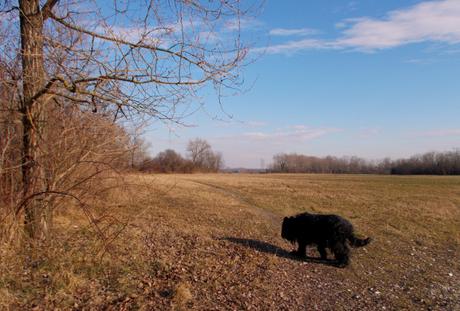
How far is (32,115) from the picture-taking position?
6.00 m

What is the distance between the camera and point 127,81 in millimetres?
5777

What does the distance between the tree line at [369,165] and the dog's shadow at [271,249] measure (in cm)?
10938

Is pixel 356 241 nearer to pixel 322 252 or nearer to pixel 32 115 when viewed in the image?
pixel 322 252

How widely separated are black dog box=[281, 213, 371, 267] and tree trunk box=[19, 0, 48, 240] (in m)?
5.13

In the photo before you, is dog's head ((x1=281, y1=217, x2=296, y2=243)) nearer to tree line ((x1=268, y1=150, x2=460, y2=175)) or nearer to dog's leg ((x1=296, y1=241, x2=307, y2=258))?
dog's leg ((x1=296, y1=241, x2=307, y2=258))

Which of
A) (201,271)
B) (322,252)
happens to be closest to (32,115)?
(201,271)

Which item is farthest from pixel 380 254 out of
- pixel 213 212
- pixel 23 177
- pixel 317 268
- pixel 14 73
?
pixel 14 73

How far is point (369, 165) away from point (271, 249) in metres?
145

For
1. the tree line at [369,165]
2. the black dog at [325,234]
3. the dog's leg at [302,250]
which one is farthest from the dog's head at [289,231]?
the tree line at [369,165]

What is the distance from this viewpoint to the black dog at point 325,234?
8.09 meters

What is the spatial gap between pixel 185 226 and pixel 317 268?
12.9 feet

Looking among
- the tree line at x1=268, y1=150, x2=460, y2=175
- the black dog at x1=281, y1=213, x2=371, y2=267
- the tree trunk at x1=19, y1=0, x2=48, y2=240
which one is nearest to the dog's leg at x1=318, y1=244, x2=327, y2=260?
the black dog at x1=281, y1=213, x2=371, y2=267

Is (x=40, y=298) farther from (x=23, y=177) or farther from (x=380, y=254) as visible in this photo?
(x=380, y=254)

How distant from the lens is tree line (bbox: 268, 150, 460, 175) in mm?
110875
